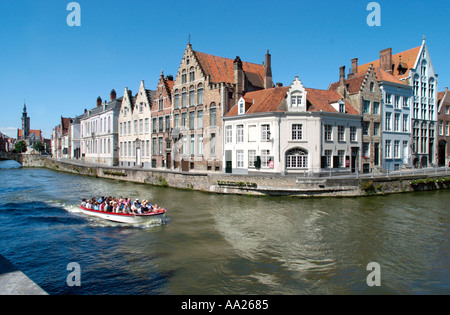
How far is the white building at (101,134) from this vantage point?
61406 millimetres

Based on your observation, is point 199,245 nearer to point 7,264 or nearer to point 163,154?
point 7,264

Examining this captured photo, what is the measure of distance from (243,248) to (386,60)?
40.3 metres

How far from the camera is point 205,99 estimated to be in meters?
40.0

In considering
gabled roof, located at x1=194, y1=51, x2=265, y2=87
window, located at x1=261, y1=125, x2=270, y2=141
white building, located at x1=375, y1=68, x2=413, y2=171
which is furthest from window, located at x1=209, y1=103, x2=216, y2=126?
white building, located at x1=375, y1=68, x2=413, y2=171

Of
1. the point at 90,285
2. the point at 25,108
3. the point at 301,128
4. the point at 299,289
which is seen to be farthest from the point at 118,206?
the point at 25,108

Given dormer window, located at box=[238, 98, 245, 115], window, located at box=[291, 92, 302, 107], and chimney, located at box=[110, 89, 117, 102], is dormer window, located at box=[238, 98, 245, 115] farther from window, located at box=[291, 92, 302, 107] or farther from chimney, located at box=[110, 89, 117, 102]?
chimney, located at box=[110, 89, 117, 102]

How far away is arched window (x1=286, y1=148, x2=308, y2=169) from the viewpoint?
31.7m

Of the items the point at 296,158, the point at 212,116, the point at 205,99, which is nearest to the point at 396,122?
the point at 296,158

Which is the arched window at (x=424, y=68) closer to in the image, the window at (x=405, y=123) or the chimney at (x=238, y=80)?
the window at (x=405, y=123)

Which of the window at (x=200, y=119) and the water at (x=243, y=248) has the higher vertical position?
the window at (x=200, y=119)

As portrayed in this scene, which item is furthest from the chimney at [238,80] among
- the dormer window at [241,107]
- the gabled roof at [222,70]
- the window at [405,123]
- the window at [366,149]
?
the window at [405,123]

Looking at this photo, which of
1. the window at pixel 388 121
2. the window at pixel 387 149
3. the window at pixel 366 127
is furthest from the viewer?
the window at pixel 388 121

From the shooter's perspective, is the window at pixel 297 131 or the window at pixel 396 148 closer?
the window at pixel 297 131
